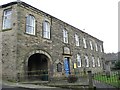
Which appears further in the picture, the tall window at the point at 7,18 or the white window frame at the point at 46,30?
the white window frame at the point at 46,30

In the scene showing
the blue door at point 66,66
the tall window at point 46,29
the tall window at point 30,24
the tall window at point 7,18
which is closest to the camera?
the tall window at point 7,18

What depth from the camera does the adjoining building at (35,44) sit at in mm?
13594

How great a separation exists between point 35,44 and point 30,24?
1872 millimetres

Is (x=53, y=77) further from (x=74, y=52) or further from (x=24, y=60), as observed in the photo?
(x=74, y=52)

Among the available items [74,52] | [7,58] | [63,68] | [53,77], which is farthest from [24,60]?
[74,52]

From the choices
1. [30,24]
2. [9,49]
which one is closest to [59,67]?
[30,24]

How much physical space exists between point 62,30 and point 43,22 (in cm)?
366

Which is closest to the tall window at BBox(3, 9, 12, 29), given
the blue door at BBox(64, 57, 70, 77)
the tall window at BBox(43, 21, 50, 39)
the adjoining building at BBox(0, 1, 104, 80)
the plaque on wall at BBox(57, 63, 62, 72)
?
the adjoining building at BBox(0, 1, 104, 80)

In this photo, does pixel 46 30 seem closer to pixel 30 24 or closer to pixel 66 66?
pixel 30 24

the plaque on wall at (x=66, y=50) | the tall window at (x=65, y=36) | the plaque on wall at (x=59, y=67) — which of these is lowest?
the plaque on wall at (x=59, y=67)

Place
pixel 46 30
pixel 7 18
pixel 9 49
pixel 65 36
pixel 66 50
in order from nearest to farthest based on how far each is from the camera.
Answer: pixel 9 49, pixel 7 18, pixel 46 30, pixel 66 50, pixel 65 36

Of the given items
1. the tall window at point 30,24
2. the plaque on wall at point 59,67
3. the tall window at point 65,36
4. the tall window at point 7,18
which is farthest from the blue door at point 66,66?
the tall window at point 7,18

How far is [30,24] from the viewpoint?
50.5ft

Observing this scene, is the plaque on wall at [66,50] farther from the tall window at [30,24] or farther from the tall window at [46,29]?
the tall window at [30,24]
